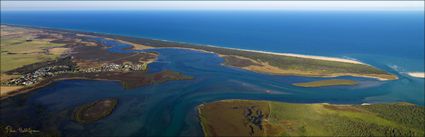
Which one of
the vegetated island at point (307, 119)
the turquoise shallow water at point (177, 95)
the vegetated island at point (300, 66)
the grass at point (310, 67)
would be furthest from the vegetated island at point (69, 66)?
the grass at point (310, 67)

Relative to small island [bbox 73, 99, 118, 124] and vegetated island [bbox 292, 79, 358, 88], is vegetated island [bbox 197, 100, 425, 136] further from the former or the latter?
small island [bbox 73, 99, 118, 124]

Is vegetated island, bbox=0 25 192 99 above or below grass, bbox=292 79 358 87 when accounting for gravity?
above

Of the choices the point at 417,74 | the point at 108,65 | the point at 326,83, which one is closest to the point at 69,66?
the point at 108,65

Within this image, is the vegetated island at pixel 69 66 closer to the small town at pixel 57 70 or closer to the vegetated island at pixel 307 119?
the small town at pixel 57 70

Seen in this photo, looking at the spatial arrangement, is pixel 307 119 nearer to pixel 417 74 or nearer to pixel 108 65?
pixel 417 74

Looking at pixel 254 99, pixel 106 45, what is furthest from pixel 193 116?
pixel 106 45

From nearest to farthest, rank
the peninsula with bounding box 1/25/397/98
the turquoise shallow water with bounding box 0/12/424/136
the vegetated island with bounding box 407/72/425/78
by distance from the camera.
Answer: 1. the turquoise shallow water with bounding box 0/12/424/136
2. the peninsula with bounding box 1/25/397/98
3. the vegetated island with bounding box 407/72/425/78

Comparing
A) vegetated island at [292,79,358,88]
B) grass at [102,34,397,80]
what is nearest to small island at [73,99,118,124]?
vegetated island at [292,79,358,88]
